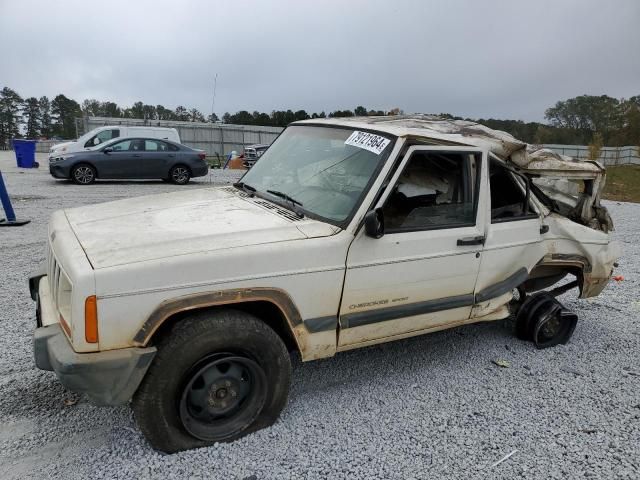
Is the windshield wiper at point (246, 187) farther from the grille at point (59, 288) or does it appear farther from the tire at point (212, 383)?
the grille at point (59, 288)

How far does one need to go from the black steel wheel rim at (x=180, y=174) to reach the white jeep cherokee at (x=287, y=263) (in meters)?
12.6

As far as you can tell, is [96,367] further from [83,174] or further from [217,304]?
[83,174]

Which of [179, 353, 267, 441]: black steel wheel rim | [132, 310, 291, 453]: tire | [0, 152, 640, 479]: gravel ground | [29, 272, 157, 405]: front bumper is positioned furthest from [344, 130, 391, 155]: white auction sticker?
[29, 272, 157, 405]: front bumper

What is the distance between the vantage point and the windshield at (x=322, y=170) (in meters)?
3.15

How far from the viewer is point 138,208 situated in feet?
→ 11.4

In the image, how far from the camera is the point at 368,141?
3.35 m

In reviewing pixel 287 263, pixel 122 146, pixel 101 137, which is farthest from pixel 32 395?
pixel 101 137

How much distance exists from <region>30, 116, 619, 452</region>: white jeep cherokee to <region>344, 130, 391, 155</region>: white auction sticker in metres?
0.01

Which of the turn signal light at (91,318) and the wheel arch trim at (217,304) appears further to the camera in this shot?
the wheel arch trim at (217,304)

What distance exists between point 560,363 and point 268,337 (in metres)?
2.71

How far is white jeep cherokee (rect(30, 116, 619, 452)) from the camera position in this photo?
2.45 metres

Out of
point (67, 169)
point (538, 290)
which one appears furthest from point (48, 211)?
point (538, 290)

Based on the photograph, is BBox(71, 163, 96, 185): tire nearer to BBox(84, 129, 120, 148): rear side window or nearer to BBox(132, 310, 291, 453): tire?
BBox(84, 129, 120, 148): rear side window

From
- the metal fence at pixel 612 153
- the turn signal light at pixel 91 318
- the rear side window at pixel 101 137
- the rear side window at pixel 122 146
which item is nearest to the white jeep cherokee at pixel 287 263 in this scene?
the turn signal light at pixel 91 318
